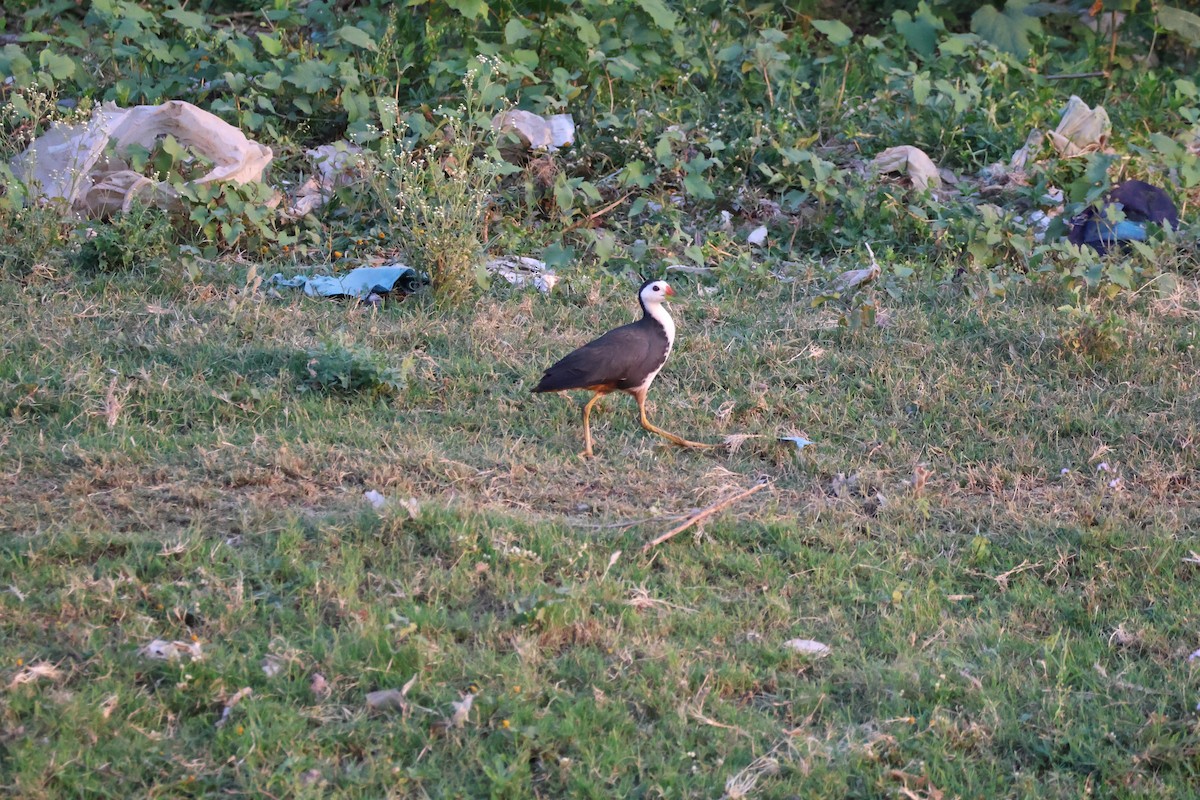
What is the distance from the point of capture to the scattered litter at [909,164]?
816 cm

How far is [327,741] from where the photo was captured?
12.0 ft

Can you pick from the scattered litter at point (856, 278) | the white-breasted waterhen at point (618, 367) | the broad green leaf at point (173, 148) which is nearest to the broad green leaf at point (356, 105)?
the broad green leaf at point (173, 148)

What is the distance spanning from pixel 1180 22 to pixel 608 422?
6.05 metres

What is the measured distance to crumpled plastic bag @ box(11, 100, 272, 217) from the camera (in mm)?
7477

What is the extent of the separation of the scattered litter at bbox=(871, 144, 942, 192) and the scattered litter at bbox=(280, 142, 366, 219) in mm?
3186

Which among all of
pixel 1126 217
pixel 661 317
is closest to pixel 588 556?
pixel 661 317

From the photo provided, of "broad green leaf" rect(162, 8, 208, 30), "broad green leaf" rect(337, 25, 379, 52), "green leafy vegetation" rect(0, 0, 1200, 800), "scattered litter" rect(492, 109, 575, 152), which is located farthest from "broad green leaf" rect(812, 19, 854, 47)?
"broad green leaf" rect(162, 8, 208, 30)

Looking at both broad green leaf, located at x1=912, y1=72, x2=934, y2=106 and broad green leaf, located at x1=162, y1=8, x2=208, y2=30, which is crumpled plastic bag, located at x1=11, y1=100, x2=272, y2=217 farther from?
broad green leaf, located at x1=912, y1=72, x2=934, y2=106

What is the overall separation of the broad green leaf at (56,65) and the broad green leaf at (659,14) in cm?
371

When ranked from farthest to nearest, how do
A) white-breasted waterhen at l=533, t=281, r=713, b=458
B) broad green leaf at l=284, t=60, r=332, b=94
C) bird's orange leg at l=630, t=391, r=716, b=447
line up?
broad green leaf at l=284, t=60, r=332, b=94, bird's orange leg at l=630, t=391, r=716, b=447, white-breasted waterhen at l=533, t=281, r=713, b=458

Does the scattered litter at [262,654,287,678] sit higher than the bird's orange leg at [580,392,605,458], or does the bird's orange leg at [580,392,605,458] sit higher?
the scattered litter at [262,654,287,678]

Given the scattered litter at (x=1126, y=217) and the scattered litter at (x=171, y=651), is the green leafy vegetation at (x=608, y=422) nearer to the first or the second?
the scattered litter at (x=171, y=651)

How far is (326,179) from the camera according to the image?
26.3 ft

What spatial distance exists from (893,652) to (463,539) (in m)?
1.47
